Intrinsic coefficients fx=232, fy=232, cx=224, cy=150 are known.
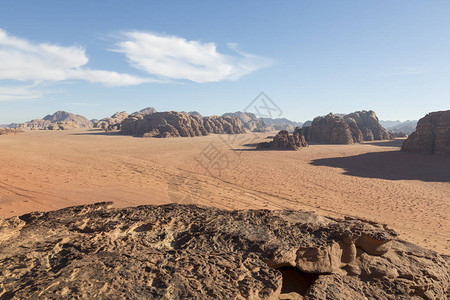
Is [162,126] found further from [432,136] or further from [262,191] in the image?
[432,136]

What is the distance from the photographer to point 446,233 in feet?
24.2

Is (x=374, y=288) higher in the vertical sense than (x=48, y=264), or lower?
lower

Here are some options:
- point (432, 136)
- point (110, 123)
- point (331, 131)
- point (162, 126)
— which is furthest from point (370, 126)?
point (110, 123)

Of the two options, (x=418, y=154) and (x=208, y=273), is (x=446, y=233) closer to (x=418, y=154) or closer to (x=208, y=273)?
(x=208, y=273)

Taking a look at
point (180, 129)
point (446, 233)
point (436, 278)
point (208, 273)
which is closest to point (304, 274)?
point (208, 273)

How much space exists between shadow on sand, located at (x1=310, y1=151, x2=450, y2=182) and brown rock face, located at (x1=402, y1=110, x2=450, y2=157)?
1122 mm

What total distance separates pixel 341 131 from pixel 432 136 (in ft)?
55.3

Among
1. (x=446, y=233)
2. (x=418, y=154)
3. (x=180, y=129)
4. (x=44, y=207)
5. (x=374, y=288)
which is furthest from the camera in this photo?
(x=180, y=129)

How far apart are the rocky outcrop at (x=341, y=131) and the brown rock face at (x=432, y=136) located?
590 inches

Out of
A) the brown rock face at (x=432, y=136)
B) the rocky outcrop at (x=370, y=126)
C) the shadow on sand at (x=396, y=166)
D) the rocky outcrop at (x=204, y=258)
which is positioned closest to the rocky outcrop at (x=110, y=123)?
the shadow on sand at (x=396, y=166)

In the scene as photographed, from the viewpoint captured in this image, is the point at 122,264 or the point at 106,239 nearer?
the point at 122,264

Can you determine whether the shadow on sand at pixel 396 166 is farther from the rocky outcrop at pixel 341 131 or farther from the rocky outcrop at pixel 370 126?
the rocky outcrop at pixel 370 126

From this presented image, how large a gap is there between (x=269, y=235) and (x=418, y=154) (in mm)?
26262

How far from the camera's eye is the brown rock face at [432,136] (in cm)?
2139
